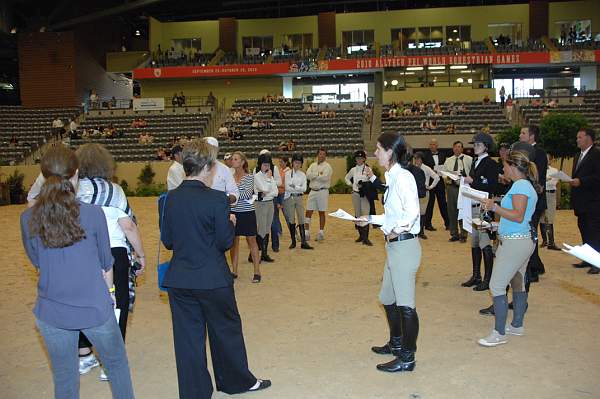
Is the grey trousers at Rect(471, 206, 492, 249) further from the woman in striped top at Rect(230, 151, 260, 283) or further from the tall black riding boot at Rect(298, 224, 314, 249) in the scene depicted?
the tall black riding boot at Rect(298, 224, 314, 249)

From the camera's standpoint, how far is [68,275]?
120 inches

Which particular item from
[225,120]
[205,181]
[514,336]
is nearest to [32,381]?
[205,181]

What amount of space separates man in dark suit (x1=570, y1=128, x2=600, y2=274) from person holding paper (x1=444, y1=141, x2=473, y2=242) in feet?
7.69

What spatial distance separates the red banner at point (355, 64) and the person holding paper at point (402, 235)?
1206 inches

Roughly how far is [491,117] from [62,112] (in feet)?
76.1

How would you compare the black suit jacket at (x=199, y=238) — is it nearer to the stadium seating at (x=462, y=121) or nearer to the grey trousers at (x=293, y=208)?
the grey trousers at (x=293, y=208)

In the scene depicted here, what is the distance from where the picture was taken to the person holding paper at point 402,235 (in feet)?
13.9

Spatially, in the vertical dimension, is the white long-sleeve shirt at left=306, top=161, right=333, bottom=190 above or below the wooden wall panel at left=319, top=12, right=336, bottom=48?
below

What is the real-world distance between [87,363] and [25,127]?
100 feet

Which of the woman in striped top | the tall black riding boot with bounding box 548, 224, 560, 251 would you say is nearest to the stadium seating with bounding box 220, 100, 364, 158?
the tall black riding boot with bounding box 548, 224, 560, 251

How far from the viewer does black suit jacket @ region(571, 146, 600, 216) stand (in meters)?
7.16

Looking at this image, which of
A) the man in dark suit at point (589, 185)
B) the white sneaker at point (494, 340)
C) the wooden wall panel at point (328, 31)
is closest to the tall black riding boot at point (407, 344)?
the white sneaker at point (494, 340)

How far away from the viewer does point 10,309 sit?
6473 mm

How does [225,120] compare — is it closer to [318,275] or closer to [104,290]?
[318,275]
